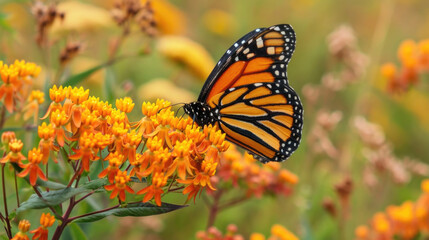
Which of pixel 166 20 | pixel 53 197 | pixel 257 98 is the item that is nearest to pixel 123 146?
pixel 53 197

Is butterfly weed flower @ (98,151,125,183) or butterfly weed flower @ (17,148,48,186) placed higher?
butterfly weed flower @ (98,151,125,183)

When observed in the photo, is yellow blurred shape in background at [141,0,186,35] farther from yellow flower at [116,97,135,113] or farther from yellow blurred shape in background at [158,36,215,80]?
yellow flower at [116,97,135,113]

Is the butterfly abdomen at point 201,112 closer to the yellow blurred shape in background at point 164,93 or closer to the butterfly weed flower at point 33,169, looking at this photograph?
the butterfly weed flower at point 33,169

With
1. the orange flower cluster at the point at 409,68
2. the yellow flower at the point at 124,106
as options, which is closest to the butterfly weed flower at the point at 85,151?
the yellow flower at the point at 124,106

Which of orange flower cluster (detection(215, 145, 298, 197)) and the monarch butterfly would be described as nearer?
the monarch butterfly

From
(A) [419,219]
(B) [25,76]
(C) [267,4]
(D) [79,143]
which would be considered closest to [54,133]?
(D) [79,143]

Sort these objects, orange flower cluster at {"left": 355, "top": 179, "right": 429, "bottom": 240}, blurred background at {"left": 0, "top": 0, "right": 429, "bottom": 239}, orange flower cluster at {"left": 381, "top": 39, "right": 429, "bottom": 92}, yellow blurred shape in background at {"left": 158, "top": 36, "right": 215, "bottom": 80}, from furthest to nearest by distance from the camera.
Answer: yellow blurred shape in background at {"left": 158, "top": 36, "right": 215, "bottom": 80} < orange flower cluster at {"left": 381, "top": 39, "right": 429, "bottom": 92} < blurred background at {"left": 0, "top": 0, "right": 429, "bottom": 239} < orange flower cluster at {"left": 355, "top": 179, "right": 429, "bottom": 240}

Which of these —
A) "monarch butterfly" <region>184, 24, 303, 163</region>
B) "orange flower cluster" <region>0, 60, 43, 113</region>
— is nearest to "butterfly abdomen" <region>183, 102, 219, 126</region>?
"monarch butterfly" <region>184, 24, 303, 163</region>
